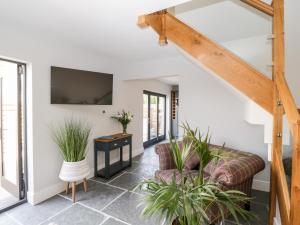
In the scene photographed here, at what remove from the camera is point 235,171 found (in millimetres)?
1779

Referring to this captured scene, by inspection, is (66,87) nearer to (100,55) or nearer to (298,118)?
(100,55)

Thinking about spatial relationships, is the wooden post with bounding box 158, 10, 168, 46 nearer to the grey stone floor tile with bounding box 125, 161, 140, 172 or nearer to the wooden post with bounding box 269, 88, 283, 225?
the wooden post with bounding box 269, 88, 283, 225

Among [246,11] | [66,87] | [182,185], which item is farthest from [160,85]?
[182,185]

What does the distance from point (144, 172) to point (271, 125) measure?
105 inches

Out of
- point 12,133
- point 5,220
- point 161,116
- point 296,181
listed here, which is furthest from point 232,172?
point 161,116

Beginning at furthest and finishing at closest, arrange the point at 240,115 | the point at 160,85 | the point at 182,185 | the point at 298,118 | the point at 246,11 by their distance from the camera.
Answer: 1. the point at 160,85
2. the point at 240,115
3. the point at 246,11
4. the point at 182,185
5. the point at 298,118

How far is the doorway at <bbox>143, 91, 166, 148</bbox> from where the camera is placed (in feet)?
19.2

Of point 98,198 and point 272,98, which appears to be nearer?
point 272,98

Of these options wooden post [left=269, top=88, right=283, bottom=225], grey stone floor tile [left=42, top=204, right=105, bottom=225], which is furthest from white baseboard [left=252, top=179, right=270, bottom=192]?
grey stone floor tile [left=42, top=204, right=105, bottom=225]

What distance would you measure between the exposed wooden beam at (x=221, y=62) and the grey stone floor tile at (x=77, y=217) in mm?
2206

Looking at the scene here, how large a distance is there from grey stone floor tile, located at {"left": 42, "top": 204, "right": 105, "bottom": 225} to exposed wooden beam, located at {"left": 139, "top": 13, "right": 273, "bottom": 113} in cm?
221

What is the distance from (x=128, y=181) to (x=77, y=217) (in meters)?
1.15

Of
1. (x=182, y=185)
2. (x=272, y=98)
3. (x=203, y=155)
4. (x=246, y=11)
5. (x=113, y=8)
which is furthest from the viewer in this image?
(x=246, y=11)

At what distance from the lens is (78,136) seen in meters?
2.68
